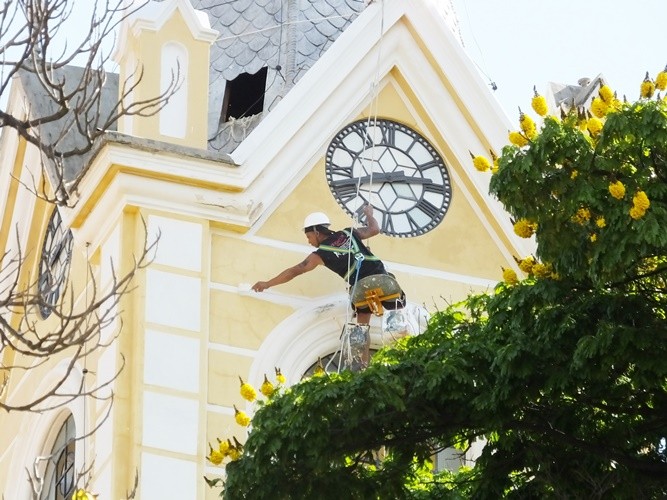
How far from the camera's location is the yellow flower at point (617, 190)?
1981 centimetres

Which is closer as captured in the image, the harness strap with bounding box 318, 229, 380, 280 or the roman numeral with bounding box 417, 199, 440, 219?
the harness strap with bounding box 318, 229, 380, 280

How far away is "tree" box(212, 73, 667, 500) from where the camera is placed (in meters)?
20.0

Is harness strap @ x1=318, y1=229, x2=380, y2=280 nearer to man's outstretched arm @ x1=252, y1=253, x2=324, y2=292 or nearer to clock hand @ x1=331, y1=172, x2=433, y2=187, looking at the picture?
man's outstretched arm @ x1=252, y1=253, x2=324, y2=292

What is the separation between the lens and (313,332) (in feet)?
90.6

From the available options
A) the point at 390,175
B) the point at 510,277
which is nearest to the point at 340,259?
the point at 390,175

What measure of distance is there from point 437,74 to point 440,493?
8055 millimetres

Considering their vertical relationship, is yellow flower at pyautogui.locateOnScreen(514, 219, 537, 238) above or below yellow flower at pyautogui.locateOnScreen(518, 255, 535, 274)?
below

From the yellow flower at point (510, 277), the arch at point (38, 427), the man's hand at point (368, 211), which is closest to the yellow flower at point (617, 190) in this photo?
the yellow flower at point (510, 277)

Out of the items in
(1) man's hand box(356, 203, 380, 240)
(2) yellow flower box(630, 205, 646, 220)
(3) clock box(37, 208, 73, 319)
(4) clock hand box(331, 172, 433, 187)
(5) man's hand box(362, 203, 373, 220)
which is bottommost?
(2) yellow flower box(630, 205, 646, 220)

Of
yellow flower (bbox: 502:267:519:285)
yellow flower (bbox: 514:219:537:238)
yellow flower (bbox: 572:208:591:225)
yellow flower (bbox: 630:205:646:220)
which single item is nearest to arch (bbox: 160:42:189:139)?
yellow flower (bbox: 502:267:519:285)

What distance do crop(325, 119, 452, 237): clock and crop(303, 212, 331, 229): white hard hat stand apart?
484 mm

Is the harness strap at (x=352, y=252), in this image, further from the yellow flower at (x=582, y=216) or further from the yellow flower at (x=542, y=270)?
the yellow flower at (x=582, y=216)

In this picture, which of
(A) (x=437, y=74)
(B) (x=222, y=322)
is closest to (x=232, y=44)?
(A) (x=437, y=74)

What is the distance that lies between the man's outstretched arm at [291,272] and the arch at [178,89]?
1.67 m
